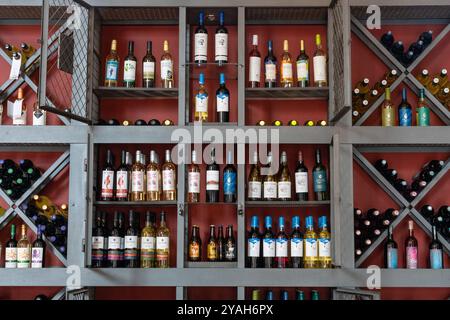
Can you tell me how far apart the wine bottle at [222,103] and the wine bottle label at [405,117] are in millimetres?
845

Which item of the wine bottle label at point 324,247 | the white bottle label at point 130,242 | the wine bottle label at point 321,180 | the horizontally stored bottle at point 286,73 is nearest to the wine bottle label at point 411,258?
the wine bottle label at point 324,247

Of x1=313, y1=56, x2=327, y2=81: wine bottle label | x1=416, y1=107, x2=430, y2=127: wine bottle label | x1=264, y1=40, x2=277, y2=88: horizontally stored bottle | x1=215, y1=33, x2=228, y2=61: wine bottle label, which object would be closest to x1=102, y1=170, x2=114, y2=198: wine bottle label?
x1=215, y1=33, x2=228, y2=61: wine bottle label

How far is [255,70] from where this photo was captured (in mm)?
2912

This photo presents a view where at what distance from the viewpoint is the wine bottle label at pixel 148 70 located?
2928 millimetres

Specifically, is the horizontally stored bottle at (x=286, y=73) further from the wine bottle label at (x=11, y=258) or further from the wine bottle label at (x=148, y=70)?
the wine bottle label at (x=11, y=258)

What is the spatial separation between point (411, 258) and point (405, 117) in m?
0.68

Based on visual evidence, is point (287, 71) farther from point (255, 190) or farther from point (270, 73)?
point (255, 190)

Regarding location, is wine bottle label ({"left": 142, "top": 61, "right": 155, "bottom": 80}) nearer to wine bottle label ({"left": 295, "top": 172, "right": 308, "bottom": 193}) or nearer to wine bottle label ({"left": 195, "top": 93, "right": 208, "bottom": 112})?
wine bottle label ({"left": 195, "top": 93, "right": 208, "bottom": 112})

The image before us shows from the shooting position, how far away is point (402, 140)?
278cm

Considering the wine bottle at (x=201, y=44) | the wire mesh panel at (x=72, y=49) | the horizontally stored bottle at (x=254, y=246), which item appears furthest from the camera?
the wine bottle at (x=201, y=44)

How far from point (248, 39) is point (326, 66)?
45 centimetres

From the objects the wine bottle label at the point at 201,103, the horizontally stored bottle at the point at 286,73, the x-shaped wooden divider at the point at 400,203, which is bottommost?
the x-shaped wooden divider at the point at 400,203

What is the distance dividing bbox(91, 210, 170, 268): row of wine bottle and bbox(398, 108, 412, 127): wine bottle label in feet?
4.14

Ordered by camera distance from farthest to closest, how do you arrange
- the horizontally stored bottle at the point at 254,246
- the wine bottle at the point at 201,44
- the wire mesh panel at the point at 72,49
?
the wine bottle at the point at 201,44 → the horizontally stored bottle at the point at 254,246 → the wire mesh panel at the point at 72,49
